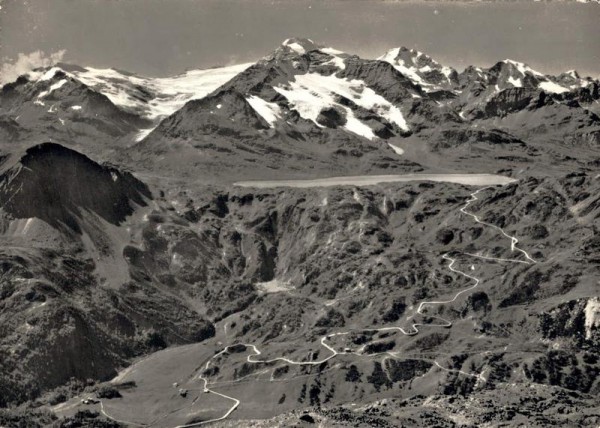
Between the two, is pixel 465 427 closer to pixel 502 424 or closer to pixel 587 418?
pixel 502 424

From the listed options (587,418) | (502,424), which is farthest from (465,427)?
(587,418)
